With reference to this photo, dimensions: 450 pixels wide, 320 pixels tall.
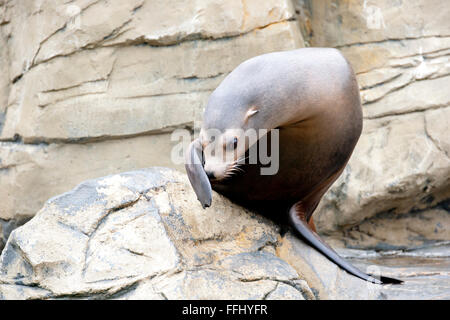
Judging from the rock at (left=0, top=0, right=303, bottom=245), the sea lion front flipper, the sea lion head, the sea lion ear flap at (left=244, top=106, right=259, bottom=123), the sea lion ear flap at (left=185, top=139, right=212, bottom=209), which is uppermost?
the rock at (left=0, top=0, right=303, bottom=245)

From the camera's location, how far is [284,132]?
12.1 feet

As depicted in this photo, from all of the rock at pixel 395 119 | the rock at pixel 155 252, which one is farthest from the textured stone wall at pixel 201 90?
the rock at pixel 155 252

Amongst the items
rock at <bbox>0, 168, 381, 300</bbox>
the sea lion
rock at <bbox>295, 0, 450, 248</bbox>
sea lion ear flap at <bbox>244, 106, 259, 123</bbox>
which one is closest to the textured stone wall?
rock at <bbox>295, 0, 450, 248</bbox>

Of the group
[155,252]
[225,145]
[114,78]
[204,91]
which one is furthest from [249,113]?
[114,78]

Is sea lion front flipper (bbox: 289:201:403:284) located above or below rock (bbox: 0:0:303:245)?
below

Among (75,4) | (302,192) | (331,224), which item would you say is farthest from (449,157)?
(75,4)

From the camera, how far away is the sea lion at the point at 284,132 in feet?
11.1

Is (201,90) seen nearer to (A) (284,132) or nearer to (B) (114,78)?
(B) (114,78)

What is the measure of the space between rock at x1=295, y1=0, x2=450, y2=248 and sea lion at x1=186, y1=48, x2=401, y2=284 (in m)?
1.83

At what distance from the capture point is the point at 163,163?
617cm

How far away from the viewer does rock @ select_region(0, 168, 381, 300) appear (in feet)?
9.60

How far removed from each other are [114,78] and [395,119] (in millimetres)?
2854

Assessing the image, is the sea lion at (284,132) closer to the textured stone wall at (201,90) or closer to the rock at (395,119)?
the rock at (395,119)

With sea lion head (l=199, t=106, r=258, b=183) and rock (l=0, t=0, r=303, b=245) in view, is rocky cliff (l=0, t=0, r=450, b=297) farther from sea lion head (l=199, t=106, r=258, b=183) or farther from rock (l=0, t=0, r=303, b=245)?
sea lion head (l=199, t=106, r=258, b=183)
